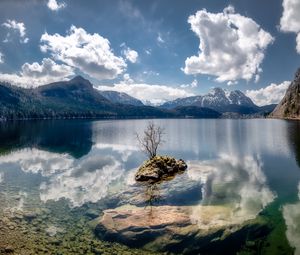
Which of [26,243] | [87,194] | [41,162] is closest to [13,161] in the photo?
[41,162]

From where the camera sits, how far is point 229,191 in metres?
47.9

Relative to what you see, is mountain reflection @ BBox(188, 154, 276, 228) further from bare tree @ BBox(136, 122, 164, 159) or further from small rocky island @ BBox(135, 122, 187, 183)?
bare tree @ BBox(136, 122, 164, 159)

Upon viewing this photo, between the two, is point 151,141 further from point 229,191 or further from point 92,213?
point 92,213

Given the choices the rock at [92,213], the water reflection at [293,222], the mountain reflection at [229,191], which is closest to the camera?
the water reflection at [293,222]

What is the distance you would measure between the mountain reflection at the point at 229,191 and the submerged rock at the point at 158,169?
3.66 metres

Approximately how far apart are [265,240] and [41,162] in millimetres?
64793

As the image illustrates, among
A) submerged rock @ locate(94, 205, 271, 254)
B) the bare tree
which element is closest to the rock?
submerged rock @ locate(94, 205, 271, 254)

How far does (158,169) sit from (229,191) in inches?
707

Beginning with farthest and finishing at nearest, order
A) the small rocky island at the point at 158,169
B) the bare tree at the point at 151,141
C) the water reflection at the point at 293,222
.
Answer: the bare tree at the point at 151,141
the small rocky island at the point at 158,169
the water reflection at the point at 293,222

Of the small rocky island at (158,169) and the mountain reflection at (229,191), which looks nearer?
the mountain reflection at (229,191)

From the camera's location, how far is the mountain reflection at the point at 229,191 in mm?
35656

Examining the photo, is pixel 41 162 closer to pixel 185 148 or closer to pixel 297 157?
pixel 185 148

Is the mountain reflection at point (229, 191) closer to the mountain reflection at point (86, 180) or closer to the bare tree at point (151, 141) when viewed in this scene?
the bare tree at point (151, 141)

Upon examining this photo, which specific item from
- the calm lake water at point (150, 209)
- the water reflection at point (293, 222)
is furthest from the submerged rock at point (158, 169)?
the water reflection at point (293, 222)
